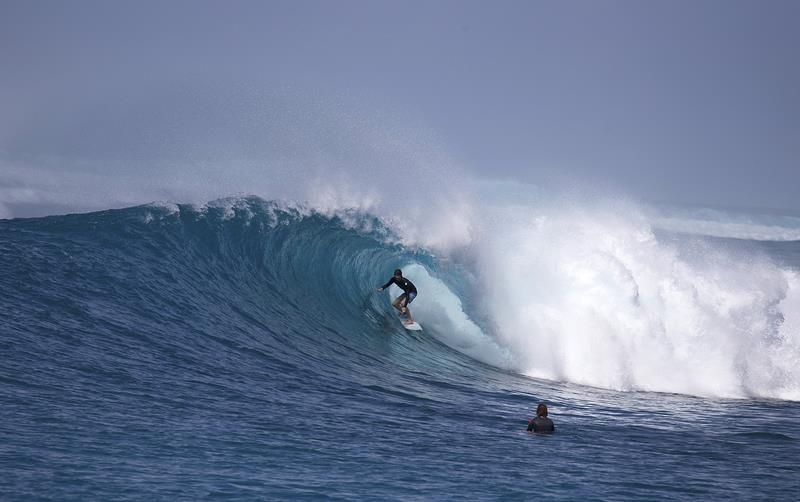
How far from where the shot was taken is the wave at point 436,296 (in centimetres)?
1341

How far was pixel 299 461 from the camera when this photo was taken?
802 centimetres

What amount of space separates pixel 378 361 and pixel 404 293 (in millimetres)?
3778

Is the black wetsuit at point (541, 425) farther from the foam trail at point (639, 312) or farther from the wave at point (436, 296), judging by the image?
the foam trail at point (639, 312)

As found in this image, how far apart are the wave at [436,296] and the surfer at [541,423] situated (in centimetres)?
328

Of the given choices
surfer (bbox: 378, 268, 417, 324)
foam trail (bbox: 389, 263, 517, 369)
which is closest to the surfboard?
surfer (bbox: 378, 268, 417, 324)

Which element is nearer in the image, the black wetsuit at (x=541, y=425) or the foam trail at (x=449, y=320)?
the black wetsuit at (x=541, y=425)

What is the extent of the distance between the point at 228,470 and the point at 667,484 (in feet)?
14.3

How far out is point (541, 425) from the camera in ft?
32.4

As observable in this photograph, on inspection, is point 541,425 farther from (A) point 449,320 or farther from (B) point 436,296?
(B) point 436,296

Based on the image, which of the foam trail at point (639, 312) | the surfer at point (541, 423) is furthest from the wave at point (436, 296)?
the surfer at point (541, 423)

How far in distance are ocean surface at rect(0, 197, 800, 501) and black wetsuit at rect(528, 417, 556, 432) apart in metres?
0.13

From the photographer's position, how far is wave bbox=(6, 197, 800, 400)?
13.4 m

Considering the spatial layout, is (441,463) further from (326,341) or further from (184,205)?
(184,205)

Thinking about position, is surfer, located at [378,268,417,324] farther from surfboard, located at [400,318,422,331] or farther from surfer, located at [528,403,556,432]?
surfer, located at [528,403,556,432]
